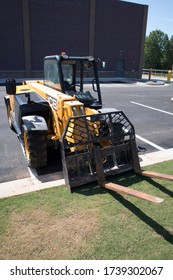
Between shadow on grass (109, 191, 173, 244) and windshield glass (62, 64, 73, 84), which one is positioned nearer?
shadow on grass (109, 191, 173, 244)

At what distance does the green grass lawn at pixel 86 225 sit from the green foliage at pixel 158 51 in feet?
209

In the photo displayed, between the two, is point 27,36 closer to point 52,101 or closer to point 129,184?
point 52,101

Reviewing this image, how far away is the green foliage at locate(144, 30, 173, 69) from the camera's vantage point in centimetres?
6244

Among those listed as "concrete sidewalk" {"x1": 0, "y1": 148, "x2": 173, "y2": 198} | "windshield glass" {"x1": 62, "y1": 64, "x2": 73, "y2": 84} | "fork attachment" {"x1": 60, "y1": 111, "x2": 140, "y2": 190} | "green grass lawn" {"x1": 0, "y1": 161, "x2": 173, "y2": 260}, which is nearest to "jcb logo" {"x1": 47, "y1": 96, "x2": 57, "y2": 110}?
"windshield glass" {"x1": 62, "y1": 64, "x2": 73, "y2": 84}

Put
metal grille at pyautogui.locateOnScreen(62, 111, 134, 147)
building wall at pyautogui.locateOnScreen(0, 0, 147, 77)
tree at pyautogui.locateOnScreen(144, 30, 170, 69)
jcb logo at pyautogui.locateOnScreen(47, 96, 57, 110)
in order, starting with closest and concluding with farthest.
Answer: metal grille at pyautogui.locateOnScreen(62, 111, 134, 147) → jcb logo at pyautogui.locateOnScreen(47, 96, 57, 110) → building wall at pyautogui.locateOnScreen(0, 0, 147, 77) → tree at pyautogui.locateOnScreen(144, 30, 170, 69)

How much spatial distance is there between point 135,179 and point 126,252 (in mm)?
1789

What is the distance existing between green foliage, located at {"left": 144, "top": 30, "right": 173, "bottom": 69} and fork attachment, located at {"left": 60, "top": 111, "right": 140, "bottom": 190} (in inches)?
2473

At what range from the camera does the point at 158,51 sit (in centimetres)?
6378

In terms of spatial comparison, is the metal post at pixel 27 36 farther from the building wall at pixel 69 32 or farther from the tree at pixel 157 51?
the tree at pixel 157 51

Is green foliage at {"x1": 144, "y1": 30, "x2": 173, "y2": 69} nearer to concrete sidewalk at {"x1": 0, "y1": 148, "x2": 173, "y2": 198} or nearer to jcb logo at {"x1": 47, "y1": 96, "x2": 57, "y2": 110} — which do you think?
jcb logo at {"x1": 47, "y1": 96, "x2": 57, "y2": 110}

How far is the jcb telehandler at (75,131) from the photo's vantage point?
13.8ft

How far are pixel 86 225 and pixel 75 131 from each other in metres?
1.77

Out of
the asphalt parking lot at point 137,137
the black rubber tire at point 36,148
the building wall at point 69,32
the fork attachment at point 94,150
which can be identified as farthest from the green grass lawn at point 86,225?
the building wall at point 69,32

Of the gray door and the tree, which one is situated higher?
the tree
